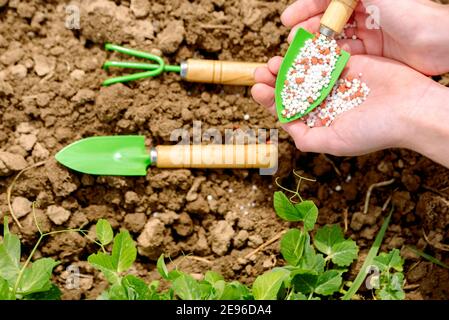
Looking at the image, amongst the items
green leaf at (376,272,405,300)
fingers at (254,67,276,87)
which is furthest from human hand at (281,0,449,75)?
green leaf at (376,272,405,300)

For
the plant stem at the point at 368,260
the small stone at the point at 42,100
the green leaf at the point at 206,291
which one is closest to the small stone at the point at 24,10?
the small stone at the point at 42,100

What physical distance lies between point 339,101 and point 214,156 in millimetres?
366

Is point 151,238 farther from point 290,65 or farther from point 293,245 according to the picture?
point 290,65

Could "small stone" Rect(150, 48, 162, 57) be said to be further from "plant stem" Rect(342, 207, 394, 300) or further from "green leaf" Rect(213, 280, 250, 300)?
"plant stem" Rect(342, 207, 394, 300)

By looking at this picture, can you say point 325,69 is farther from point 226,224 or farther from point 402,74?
point 226,224

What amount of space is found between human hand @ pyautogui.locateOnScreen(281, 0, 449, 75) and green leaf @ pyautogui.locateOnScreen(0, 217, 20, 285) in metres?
0.88

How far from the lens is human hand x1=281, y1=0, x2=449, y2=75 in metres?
1.74

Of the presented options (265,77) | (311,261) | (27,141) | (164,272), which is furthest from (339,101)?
(27,141)

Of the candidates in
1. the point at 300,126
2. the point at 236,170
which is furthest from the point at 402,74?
the point at 236,170

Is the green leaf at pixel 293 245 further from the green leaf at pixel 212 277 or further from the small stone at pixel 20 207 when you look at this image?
the small stone at pixel 20 207

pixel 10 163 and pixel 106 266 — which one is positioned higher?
pixel 10 163

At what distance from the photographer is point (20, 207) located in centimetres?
192

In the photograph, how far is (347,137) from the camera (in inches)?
70.6

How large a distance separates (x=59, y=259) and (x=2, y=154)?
32 cm
